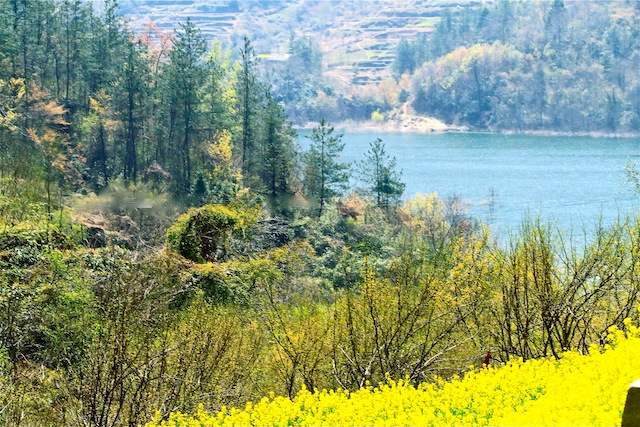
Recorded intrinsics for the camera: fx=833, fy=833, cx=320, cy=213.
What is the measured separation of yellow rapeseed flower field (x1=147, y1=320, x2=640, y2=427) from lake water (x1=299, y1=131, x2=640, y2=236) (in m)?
37.1

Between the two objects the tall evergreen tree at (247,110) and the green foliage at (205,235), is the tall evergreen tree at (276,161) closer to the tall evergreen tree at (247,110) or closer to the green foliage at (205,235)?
the tall evergreen tree at (247,110)

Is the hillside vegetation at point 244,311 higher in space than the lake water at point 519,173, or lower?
higher

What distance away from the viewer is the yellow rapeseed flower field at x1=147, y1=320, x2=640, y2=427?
879 cm

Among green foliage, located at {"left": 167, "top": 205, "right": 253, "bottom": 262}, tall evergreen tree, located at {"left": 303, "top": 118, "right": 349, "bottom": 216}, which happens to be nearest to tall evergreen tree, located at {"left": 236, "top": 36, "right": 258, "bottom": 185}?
tall evergreen tree, located at {"left": 303, "top": 118, "right": 349, "bottom": 216}

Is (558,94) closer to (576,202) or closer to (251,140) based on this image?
(576,202)

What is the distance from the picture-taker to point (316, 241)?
48906 millimetres

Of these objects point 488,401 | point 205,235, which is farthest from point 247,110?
point 488,401

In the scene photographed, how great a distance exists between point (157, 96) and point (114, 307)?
45591 mm

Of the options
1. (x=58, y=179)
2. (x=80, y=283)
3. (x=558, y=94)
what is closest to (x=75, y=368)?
(x=80, y=283)

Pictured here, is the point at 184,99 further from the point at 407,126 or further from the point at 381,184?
the point at 407,126

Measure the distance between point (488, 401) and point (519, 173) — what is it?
78194mm

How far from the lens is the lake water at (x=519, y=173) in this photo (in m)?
66.7

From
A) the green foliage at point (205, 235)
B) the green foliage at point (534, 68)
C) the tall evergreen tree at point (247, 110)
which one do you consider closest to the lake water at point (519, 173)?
the green foliage at point (534, 68)

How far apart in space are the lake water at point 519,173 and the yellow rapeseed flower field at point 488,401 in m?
37.1
